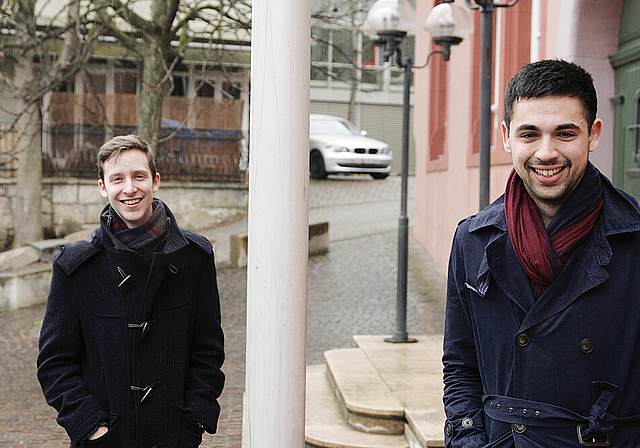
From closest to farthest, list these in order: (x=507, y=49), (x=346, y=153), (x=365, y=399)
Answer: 1. (x=365, y=399)
2. (x=507, y=49)
3. (x=346, y=153)

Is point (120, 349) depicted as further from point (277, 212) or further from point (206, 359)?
point (277, 212)

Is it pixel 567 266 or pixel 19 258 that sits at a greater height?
pixel 567 266

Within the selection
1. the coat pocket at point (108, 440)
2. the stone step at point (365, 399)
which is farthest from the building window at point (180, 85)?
the coat pocket at point (108, 440)

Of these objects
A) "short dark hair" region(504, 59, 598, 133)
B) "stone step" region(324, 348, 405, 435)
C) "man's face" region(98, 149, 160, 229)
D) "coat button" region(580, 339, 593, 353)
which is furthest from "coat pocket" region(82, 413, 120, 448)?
"stone step" region(324, 348, 405, 435)

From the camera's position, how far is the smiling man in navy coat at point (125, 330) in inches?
113

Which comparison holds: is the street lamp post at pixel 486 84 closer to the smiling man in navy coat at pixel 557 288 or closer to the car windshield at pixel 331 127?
the smiling man in navy coat at pixel 557 288

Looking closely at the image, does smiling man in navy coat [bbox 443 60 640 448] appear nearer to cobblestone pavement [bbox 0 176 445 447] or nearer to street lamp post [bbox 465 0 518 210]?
street lamp post [bbox 465 0 518 210]

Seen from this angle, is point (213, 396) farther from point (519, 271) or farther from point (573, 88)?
point (573, 88)

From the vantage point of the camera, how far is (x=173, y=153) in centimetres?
1891

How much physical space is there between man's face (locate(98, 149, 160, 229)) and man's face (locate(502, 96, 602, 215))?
1377 millimetres

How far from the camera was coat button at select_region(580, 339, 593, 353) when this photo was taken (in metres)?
2.03

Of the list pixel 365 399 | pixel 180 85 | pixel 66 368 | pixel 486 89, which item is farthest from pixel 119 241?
pixel 180 85

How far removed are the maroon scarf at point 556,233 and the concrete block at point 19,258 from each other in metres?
11.6

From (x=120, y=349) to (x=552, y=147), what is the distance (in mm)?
1607
